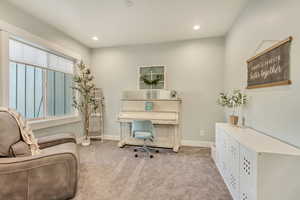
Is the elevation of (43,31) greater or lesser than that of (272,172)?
greater

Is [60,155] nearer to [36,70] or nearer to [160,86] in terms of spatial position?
[36,70]

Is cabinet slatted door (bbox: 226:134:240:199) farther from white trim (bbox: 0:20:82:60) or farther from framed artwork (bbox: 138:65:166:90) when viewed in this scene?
white trim (bbox: 0:20:82:60)

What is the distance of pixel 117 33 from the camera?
11.2 ft

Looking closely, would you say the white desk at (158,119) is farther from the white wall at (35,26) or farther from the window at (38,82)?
the white wall at (35,26)

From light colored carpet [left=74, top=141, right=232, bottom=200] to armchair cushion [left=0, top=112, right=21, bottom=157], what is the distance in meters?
0.94

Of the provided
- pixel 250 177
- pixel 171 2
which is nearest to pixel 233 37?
pixel 171 2

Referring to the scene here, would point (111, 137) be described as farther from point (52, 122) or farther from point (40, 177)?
point (40, 177)

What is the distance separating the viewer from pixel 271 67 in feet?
5.40

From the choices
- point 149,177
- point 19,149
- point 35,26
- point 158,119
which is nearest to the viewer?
point 19,149

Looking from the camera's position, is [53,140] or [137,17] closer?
[53,140]

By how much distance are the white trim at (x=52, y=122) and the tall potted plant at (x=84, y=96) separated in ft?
0.85

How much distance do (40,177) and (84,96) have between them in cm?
258

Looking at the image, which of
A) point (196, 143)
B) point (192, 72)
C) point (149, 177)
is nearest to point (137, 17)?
point (192, 72)

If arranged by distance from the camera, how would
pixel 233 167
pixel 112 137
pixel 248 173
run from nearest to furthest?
pixel 248 173, pixel 233 167, pixel 112 137
